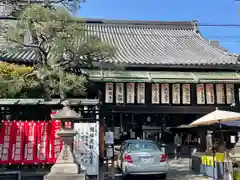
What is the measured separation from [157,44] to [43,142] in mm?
→ 12879

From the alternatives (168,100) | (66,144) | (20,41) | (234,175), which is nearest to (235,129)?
(234,175)

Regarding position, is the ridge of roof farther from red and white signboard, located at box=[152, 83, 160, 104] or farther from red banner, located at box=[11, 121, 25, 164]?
red banner, located at box=[11, 121, 25, 164]

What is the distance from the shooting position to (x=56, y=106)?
1191 cm

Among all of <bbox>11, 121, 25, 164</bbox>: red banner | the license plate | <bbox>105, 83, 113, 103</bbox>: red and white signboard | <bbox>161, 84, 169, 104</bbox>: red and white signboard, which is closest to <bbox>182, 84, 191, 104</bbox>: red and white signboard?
<bbox>161, 84, 169, 104</bbox>: red and white signboard

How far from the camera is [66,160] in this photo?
9.13 meters

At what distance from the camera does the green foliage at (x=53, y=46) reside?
10.7 metres

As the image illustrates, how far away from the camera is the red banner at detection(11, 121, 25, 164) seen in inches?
421

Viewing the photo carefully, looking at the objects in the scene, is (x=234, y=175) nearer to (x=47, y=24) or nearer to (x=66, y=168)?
(x=66, y=168)

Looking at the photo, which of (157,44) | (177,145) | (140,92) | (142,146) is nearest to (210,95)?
(140,92)

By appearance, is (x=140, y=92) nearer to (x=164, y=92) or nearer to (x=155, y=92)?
(x=155, y=92)

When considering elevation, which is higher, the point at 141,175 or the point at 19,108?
the point at 19,108

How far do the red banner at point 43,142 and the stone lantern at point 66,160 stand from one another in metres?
1.87

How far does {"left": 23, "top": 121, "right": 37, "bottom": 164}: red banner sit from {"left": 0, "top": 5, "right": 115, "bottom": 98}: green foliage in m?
1.50

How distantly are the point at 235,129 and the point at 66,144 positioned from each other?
248 inches
